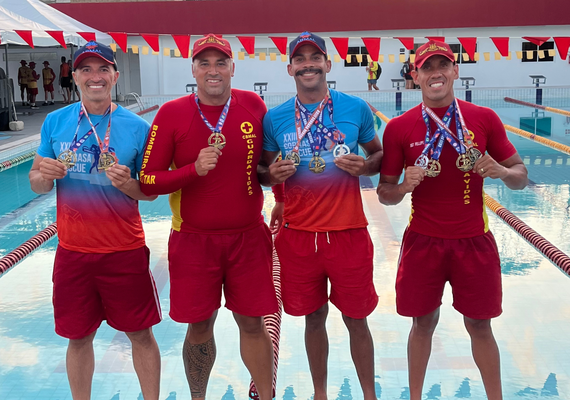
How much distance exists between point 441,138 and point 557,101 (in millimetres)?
20110

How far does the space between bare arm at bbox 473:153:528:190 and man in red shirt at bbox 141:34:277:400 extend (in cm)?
102

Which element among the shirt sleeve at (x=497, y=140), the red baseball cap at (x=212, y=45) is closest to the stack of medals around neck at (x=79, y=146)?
the red baseball cap at (x=212, y=45)

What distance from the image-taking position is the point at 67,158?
283 centimetres

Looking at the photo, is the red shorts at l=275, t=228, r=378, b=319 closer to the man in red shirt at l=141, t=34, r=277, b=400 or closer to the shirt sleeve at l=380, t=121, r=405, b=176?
the man in red shirt at l=141, t=34, r=277, b=400

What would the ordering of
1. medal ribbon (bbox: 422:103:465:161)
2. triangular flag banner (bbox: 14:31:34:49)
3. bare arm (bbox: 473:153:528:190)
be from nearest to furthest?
bare arm (bbox: 473:153:528:190) < medal ribbon (bbox: 422:103:465:161) < triangular flag banner (bbox: 14:31:34:49)

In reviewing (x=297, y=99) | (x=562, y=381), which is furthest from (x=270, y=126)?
(x=562, y=381)

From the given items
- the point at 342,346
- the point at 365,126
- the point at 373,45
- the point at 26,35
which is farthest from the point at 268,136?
the point at 26,35

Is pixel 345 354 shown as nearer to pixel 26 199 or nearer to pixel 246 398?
pixel 246 398

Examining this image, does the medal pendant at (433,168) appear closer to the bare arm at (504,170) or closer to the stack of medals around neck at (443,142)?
the stack of medals around neck at (443,142)

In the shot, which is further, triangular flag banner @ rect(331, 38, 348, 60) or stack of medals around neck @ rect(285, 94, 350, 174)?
triangular flag banner @ rect(331, 38, 348, 60)

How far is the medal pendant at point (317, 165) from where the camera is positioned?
2.94 m

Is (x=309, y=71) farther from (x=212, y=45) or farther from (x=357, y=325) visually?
(x=357, y=325)

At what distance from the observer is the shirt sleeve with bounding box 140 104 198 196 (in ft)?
9.42

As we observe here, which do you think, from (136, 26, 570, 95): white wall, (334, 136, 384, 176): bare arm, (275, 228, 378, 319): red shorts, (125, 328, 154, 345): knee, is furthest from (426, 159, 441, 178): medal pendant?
(136, 26, 570, 95): white wall
